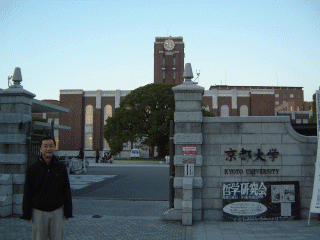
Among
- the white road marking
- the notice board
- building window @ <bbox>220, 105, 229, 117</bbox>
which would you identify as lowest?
the white road marking

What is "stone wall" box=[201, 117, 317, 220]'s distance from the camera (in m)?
7.69

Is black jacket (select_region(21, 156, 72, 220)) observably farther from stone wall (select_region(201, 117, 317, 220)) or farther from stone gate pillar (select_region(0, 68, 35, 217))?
stone gate pillar (select_region(0, 68, 35, 217))

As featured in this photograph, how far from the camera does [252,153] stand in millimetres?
7770

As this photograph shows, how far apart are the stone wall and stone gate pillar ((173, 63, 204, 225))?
19 centimetres

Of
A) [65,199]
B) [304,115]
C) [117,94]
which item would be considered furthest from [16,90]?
[304,115]

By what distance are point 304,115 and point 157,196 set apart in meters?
70.1

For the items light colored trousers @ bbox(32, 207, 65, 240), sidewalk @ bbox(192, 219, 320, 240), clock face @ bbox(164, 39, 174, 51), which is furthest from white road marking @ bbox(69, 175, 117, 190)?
clock face @ bbox(164, 39, 174, 51)

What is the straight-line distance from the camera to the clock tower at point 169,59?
6781 cm

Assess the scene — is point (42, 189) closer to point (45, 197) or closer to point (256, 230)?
point (45, 197)

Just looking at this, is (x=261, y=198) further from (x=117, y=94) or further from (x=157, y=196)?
(x=117, y=94)

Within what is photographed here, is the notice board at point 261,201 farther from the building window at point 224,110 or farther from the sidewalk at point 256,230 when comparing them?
the building window at point 224,110

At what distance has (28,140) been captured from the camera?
826 cm

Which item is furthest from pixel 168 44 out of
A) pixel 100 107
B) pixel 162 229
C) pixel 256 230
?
pixel 256 230

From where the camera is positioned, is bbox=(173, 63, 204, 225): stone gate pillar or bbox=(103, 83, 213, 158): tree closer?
bbox=(173, 63, 204, 225): stone gate pillar
